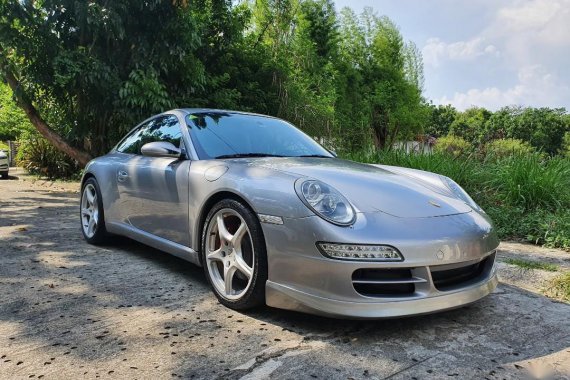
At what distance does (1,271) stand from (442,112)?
7913 cm

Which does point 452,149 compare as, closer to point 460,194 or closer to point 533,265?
point 533,265

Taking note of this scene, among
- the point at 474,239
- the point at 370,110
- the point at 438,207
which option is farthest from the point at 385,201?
the point at 370,110

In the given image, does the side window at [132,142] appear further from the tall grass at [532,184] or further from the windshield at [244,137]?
the tall grass at [532,184]

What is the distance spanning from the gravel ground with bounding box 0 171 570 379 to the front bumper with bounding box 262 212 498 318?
0.59 feet

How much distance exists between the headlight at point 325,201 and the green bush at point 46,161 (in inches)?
516

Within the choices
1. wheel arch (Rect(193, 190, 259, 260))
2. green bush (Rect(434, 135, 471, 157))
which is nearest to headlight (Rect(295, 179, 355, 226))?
wheel arch (Rect(193, 190, 259, 260))

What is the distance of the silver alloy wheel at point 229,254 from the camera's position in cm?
268

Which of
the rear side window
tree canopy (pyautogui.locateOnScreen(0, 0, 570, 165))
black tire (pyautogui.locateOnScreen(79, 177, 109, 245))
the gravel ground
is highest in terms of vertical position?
tree canopy (pyautogui.locateOnScreen(0, 0, 570, 165))

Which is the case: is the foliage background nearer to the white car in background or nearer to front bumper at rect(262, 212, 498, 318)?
the white car in background

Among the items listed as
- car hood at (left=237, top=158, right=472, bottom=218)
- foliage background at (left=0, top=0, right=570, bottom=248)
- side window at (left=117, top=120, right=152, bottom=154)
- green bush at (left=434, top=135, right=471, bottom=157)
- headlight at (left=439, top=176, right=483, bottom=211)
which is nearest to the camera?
car hood at (left=237, top=158, right=472, bottom=218)

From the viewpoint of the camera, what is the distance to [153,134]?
3936mm

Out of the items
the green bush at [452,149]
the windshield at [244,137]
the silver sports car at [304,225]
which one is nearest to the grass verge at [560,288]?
the silver sports car at [304,225]

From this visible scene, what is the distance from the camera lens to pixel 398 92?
2844 cm

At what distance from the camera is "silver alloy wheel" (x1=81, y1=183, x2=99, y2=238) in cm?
441
